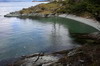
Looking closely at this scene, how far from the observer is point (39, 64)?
17906mm

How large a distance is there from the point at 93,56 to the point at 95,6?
2125 centimetres

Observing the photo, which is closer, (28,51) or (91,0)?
(28,51)

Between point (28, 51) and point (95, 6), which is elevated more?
point (95, 6)

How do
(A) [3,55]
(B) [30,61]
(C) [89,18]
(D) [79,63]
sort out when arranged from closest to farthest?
1. (D) [79,63]
2. (B) [30,61]
3. (A) [3,55]
4. (C) [89,18]

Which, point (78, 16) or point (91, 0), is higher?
point (91, 0)

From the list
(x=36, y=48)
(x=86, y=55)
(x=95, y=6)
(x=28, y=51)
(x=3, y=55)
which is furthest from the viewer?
(x=95, y=6)

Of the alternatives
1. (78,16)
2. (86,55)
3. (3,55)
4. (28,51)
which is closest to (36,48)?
(28,51)

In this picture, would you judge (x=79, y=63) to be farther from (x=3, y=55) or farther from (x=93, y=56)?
(x=3, y=55)

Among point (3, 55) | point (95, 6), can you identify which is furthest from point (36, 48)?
point (95, 6)

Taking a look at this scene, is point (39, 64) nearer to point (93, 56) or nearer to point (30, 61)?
point (30, 61)

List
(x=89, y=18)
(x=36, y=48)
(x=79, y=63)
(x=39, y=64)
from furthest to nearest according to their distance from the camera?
1. (x=89, y=18)
2. (x=36, y=48)
3. (x=39, y=64)
4. (x=79, y=63)

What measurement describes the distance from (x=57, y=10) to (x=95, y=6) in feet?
154

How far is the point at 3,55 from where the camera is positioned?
24.1m

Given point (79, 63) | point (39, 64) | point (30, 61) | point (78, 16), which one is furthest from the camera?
point (78, 16)
